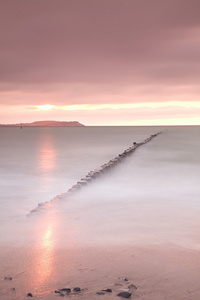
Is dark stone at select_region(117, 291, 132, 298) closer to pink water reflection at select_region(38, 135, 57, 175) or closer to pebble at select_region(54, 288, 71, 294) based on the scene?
pebble at select_region(54, 288, 71, 294)

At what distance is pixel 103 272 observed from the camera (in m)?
3.86

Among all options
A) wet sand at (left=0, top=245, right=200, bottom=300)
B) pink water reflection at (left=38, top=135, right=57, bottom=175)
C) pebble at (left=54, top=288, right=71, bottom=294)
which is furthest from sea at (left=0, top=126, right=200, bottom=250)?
pink water reflection at (left=38, top=135, right=57, bottom=175)

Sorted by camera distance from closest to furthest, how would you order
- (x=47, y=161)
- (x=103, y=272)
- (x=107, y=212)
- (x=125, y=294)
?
(x=125, y=294), (x=103, y=272), (x=107, y=212), (x=47, y=161)

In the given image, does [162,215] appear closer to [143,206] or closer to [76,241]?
[143,206]

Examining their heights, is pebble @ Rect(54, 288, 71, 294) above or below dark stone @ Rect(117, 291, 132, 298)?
below

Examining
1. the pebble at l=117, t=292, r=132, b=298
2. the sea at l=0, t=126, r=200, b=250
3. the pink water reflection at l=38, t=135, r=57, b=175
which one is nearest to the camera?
the pebble at l=117, t=292, r=132, b=298

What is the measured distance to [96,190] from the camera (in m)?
9.79

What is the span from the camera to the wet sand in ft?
11.1

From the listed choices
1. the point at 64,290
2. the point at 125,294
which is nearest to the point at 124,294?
the point at 125,294

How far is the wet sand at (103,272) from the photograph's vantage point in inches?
133

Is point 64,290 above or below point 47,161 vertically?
above

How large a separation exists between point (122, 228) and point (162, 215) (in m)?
1.30

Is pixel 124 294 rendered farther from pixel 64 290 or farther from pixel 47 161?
pixel 47 161

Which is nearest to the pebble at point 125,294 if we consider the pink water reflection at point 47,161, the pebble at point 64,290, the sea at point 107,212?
the pebble at point 64,290
